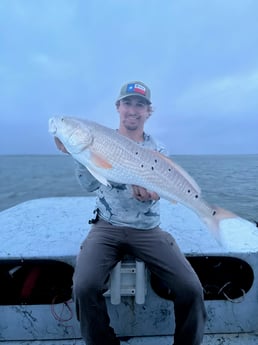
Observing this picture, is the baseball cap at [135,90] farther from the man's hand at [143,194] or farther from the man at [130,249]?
the man's hand at [143,194]

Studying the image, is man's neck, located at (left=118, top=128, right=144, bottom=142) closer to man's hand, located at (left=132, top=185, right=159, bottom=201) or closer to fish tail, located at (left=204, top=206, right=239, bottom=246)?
man's hand, located at (left=132, top=185, right=159, bottom=201)

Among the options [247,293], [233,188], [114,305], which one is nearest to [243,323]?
[247,293]

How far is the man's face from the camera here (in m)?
3.93

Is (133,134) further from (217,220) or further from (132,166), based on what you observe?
(217,220)

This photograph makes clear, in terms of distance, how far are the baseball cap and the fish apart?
3.11ft

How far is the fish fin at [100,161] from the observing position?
3.06 m

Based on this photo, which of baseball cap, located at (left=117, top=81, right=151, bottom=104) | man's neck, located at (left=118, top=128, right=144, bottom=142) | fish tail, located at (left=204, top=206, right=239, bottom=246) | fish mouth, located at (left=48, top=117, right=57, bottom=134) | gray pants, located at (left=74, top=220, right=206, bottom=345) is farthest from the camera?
man's neck, located at (left=118, top=128, right=144, bottom=142)

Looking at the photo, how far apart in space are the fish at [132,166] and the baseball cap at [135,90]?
949mm

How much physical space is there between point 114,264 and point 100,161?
1.06 m

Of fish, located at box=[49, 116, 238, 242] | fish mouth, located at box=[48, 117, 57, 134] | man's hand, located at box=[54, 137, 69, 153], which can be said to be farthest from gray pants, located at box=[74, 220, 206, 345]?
fish mouth, located at box=[48, 117, 57, 134]

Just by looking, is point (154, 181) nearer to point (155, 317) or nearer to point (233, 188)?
point (155, 317)

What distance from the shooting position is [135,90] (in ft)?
12.6

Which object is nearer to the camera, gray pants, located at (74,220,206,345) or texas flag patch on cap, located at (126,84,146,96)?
gray pants, located at (74,220,206,345)

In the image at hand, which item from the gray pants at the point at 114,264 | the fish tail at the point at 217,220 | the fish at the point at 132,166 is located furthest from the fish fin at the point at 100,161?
the fish tail at the point at 217,220
